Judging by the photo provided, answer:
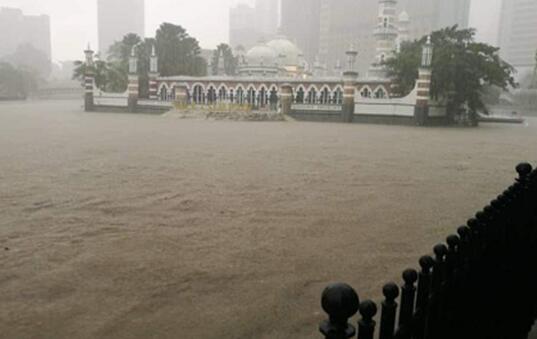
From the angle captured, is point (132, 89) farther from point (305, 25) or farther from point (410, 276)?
point (305, 25)

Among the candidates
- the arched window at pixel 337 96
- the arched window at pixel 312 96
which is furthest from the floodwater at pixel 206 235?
the arched window at pixel 312 96

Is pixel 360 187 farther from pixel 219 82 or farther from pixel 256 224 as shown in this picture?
pixel 219 82

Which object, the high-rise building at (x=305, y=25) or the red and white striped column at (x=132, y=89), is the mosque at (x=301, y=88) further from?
the high-rise building at (x=305, y=25)

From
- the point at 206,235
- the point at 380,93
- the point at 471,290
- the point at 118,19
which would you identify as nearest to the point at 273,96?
the point at 380,93

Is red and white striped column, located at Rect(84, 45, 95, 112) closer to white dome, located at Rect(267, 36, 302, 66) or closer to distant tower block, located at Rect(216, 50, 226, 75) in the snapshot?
distant tower block, located at Rect(216, 50, 226, 75)

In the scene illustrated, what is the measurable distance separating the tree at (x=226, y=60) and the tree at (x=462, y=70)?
3119 cm

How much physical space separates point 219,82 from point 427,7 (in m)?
50.2

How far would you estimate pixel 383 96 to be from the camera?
35.1 m

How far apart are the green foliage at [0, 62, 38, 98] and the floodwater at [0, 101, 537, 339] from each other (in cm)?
5545

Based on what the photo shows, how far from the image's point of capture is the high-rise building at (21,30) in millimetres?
123875

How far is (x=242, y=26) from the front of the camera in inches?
4589

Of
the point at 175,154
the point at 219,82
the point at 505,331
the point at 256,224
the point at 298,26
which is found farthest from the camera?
the point at 298,26

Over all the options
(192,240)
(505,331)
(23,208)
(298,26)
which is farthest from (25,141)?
(298,26)

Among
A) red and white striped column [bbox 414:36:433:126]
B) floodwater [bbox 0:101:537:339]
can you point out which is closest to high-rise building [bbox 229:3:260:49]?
red and white striped column [bbox 414:36:433:126]
